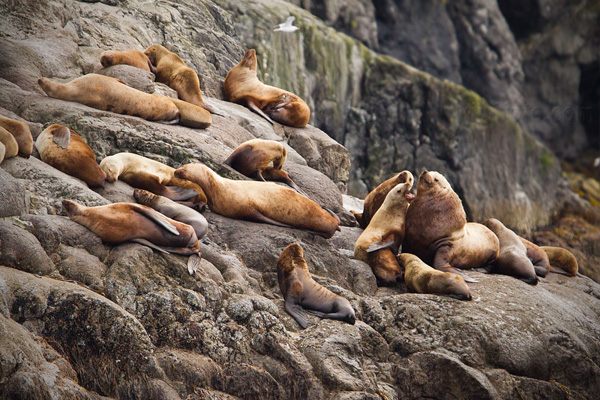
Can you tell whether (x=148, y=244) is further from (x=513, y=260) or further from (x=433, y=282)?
(x=513, y=260)

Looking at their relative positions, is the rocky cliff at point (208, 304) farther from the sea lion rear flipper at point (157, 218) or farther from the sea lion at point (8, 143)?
the sea lion rear flipper at point (157, 218)

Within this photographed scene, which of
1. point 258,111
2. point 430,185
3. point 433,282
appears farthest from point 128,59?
point 433,282

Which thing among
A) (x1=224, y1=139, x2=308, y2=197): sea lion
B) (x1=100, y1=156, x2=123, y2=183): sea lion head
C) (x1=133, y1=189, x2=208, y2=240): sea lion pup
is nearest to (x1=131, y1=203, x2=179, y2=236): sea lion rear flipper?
(x1=133, y1=189, x2=208, y2=240): sea lion pup

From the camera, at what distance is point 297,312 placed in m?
4.85

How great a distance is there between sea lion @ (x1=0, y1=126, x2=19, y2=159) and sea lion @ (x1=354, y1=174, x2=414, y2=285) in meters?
3.56

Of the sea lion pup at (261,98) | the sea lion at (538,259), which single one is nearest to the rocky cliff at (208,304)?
the sea lion at (538,259)

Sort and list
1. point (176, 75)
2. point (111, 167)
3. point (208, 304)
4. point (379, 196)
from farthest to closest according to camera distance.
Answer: point (176, 75) < point (379, 196) < point (111, 167) < point (208, 304)

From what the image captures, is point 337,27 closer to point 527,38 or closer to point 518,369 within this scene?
point 527,38

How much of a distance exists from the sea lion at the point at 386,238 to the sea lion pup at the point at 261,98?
311cm

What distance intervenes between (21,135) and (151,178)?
126cm

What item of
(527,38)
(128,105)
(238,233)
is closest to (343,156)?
(128,105)

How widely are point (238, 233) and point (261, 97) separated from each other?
496 centimetres

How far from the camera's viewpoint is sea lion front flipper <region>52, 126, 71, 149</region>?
5.67 metres

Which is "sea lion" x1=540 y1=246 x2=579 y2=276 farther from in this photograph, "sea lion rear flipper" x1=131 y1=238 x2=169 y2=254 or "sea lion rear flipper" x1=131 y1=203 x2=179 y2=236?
"sea lion rear flipper" x1=131 y1=238 x2=169 y2=254
